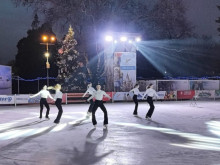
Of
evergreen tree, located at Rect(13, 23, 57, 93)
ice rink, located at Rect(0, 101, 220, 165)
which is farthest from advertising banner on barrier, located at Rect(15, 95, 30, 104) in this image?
evergreen tree, located at Rect(13, 23, 57, 93)

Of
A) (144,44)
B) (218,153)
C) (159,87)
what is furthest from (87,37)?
(218,153)

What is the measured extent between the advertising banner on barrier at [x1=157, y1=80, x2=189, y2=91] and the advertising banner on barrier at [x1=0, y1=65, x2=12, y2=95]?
52.5ft

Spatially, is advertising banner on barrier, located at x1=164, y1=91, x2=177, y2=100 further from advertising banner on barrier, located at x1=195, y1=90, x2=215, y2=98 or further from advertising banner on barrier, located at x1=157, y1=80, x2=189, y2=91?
advertising banner on barrier, located at x1=157, y1=80, x2=189, y2=91

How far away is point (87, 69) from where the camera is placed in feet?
121

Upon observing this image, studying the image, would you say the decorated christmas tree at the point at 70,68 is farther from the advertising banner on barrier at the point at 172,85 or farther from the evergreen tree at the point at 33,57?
the evergreen tree at the point at 33,57

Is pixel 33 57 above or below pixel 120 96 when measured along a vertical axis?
above

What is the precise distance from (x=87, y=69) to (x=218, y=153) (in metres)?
29.3

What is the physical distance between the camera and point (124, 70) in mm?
31203

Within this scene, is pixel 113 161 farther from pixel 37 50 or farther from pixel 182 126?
pixel 37 50

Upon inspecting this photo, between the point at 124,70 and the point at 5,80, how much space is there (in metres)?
12.0

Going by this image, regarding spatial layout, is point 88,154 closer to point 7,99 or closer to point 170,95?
point 7,99

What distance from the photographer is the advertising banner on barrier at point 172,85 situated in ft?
117

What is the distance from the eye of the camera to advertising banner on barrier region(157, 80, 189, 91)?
35781mm

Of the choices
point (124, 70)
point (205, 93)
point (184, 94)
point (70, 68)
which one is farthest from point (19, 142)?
point (205, 93)
